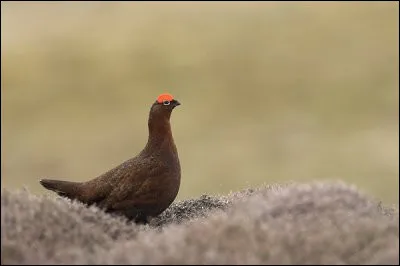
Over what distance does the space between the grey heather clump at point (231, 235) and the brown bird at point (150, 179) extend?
2405mm

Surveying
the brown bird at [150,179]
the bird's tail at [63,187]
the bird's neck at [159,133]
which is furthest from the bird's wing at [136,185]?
the bird's tail at [63,187]

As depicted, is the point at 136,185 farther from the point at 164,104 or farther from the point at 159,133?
the point at 164,104

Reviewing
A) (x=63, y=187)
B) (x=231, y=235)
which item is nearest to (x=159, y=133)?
(x=63, y=187)

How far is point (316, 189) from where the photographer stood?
7.57 metres

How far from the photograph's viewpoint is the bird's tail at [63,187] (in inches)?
432

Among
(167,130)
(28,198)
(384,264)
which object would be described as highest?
(167,130)

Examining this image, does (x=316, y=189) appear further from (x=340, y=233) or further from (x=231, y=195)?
(x=231, y=195)

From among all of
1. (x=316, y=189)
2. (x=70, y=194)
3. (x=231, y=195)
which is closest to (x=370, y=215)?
(x=316, y=189)

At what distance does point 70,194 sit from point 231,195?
2.72 meters

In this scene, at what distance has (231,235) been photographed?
20.4 ft

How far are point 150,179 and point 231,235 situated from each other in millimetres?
3978

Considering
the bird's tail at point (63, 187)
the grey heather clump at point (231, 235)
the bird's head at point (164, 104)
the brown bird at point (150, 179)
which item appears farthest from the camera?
the bird's tail at point (63, 187)

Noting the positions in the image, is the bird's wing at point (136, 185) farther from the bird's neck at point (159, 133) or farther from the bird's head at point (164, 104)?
the bird's head at point (164, 104)

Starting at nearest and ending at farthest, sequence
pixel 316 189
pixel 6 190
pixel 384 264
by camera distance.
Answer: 1. pixel 384 264
2. pixel 6 190
3. pixel 316 189
